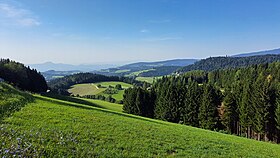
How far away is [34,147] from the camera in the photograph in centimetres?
929

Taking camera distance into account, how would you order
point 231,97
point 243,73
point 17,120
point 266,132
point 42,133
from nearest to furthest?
point 42,133 < point 17,120 < point 266,132 < point 231,97 < point 243,73

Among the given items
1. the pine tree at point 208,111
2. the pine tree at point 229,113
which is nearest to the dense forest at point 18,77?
the pine tree at point 208,111

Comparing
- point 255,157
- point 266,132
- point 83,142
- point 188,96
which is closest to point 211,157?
point 255,157

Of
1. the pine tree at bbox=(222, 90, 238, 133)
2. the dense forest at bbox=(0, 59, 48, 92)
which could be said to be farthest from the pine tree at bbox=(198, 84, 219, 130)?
the dense forest at bbox=(0, 59, 48, 92)

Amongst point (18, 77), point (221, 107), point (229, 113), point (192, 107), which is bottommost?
point (229, 113)

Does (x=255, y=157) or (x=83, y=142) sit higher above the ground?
(x=83, y=142)

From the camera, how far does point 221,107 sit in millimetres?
68312

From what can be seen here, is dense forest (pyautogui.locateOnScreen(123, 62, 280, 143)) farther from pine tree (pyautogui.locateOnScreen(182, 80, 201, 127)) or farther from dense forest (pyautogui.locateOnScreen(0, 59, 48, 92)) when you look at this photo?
dense forest (pyautogui.locateOnScreen(0, 59, 48, 92))

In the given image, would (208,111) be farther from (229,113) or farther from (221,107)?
(229,113)

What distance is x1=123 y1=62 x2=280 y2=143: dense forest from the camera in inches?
2195

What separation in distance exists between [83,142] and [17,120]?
4729 millimetres

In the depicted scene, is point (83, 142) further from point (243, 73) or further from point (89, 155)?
point (243, 73)

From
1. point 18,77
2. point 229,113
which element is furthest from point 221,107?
point 18,77

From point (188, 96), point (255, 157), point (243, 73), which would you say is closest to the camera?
point (255, 157)
